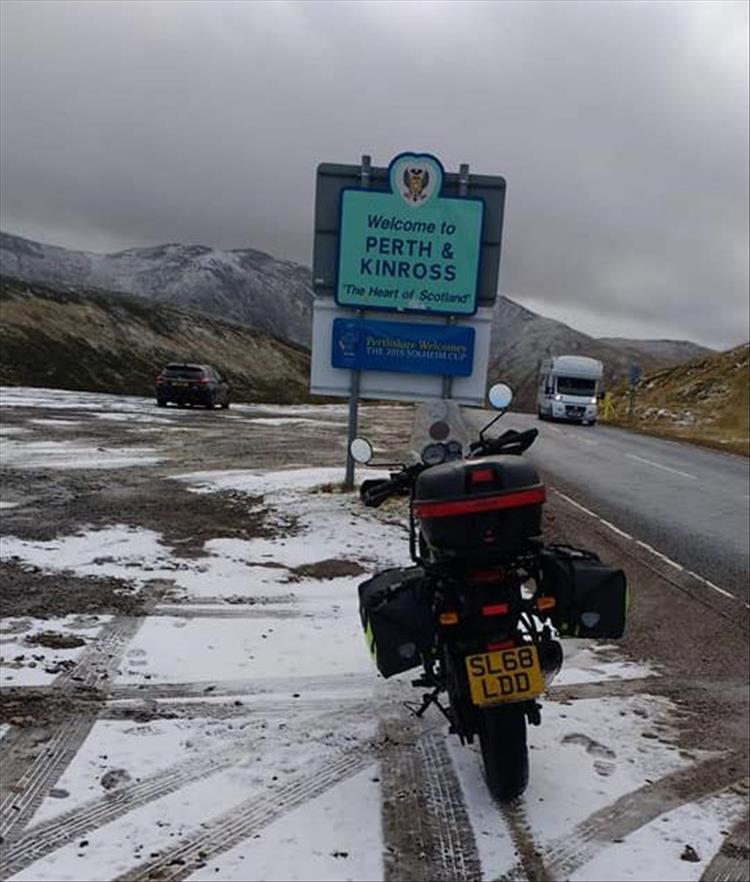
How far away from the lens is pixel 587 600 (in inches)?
140

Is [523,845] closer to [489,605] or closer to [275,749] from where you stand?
[489,605]

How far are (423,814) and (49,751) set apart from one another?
1.69m

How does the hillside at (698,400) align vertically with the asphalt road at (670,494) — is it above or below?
above

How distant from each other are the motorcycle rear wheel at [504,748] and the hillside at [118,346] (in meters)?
39.5

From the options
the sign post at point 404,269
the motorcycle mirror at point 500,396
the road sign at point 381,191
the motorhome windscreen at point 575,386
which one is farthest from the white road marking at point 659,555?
the motorhome windscreen at point 575,386

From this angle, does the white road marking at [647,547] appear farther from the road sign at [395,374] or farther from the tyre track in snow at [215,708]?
the tyre track in snow at [215,708]

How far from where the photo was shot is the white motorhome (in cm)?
3609

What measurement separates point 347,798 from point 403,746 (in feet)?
2.00

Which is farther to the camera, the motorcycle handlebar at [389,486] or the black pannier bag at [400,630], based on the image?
the motorcycle handlebar at [389,486]

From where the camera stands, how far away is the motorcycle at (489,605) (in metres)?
3.28

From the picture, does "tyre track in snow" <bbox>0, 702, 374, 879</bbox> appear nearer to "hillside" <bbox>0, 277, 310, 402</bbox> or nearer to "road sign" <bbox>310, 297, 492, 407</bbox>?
"road sign" <bbox>310, 297, 492, 407</bbox>

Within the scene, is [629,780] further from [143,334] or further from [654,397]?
[143,334]

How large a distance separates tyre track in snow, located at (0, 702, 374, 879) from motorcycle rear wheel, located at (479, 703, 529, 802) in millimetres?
1136

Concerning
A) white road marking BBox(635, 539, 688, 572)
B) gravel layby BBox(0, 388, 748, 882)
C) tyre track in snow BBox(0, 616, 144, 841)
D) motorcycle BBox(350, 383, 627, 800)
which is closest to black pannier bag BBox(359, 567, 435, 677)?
motorcycle BBox(350, 383, 627, 800)
